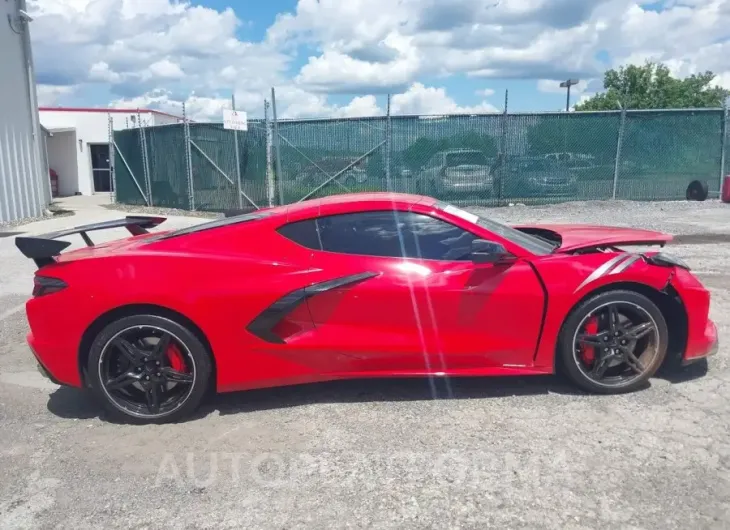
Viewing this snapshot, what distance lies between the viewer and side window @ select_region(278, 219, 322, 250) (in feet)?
13.9

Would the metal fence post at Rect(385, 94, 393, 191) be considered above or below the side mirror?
above

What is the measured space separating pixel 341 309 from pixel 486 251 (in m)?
0.97

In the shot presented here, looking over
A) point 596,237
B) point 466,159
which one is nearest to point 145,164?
point 466,159

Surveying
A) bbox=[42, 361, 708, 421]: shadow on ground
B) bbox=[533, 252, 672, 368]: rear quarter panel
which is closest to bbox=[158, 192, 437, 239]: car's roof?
bbox=[533, 252, 672, 368]: rear quarter panel

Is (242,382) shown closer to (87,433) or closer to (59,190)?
(87,433)

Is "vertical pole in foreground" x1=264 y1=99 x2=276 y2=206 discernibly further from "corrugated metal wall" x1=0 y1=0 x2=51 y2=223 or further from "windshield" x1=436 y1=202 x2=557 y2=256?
"windshield" x1=436 y1=202 x2=557 y2=256

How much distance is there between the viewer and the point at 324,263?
4.15 metres

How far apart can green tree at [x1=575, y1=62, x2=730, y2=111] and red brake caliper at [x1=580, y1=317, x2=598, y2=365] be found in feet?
140

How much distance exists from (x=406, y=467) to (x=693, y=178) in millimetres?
15808

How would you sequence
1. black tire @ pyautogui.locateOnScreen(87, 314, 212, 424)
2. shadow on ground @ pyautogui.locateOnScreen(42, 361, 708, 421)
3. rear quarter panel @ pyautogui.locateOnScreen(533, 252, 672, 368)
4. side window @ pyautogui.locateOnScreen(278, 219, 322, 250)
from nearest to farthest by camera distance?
black tire @ pyautogui.locateOnScreen(87, 314, 212, 424) → rear quarter panel @ pyautogui.locateOnScreen(533, 252, 672, 368) → side window @ pyautogui.locateOnScreen(278, 219, 322, 250) → shadow on ground @ pyautogui.locateOnScreen(42, 361, 708, 421)

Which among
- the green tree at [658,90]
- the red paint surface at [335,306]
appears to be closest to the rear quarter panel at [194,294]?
the red paint surface at [335,306]

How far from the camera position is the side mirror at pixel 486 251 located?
407 centimetres

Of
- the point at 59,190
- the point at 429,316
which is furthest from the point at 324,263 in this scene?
the point at 59,190

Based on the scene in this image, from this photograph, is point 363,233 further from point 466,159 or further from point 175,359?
point 466,159
